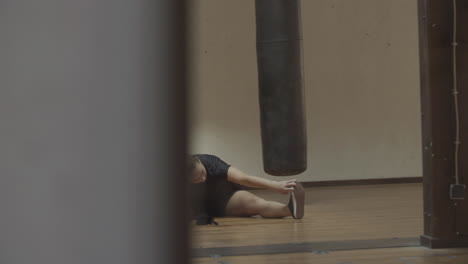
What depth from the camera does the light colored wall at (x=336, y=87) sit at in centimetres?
740

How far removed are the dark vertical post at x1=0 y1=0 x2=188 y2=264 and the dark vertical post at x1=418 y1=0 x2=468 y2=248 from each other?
127 inches

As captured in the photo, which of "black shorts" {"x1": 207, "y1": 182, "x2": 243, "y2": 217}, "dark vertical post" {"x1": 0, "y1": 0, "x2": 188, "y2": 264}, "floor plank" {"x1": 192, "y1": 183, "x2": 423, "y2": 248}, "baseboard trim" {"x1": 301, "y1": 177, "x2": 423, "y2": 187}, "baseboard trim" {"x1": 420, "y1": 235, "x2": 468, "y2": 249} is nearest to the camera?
"dark vertical post" {"x1": 0, "y1": 0, "x2": 188, "y2": 264}

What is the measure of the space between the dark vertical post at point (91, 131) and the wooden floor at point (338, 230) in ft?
6.32

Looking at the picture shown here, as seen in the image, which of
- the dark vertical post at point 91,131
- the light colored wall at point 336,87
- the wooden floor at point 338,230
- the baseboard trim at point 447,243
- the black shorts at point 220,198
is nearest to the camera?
the dark vertical post at point 91,131

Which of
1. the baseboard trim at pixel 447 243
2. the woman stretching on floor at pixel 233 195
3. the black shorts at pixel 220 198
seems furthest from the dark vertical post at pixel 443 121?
the black shorts at pixel 220 198

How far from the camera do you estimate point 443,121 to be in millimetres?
3420

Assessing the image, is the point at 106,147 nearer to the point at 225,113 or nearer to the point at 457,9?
the point at 457,9

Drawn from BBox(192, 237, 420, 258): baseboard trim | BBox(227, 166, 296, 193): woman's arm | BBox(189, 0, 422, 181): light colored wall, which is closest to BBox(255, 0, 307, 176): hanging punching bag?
BBox(227, 166, 296, 193): woman's arm

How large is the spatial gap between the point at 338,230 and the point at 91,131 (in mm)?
3970

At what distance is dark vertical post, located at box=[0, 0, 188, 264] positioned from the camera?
32cm

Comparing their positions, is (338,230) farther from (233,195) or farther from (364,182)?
(364,182)

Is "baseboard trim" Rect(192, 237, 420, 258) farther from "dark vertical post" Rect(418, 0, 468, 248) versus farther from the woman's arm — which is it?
the woman's arm

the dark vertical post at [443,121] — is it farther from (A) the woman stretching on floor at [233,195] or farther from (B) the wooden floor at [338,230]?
(A) the woman stretching on floor at [233,195]

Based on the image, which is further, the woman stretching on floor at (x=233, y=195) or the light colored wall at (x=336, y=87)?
the light colored wall at (x=336, y=87)
